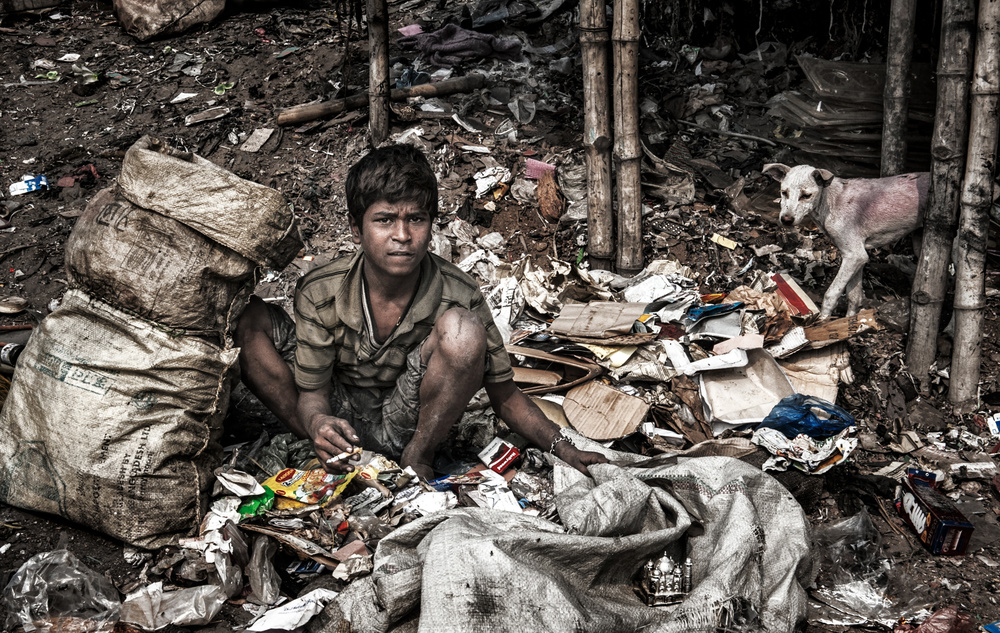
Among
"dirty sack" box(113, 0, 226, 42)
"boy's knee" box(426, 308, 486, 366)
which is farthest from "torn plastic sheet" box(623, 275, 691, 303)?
"dirty sack" box(113, 0, 226, 42)

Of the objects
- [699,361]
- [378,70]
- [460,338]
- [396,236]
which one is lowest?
[699,361]

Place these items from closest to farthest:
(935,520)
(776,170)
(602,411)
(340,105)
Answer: (935,520) → (602,411) → (776,170) → (340,105)

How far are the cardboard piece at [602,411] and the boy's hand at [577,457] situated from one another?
516 millimetres

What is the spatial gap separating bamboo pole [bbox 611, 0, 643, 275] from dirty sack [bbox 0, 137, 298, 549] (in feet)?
7.46

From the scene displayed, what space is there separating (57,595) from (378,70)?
13.0 feet

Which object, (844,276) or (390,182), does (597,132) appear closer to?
(844,276)

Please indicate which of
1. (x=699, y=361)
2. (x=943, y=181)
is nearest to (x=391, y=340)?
(x=699, y=361)

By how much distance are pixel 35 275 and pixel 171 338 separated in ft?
8.72

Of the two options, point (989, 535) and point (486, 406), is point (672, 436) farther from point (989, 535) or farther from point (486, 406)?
point (989, 535)

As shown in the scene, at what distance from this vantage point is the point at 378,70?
523 centimetres

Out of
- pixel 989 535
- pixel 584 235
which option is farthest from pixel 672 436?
pixel 584 235

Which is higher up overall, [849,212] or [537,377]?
[849,212]

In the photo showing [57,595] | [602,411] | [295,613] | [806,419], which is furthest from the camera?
[602,411]

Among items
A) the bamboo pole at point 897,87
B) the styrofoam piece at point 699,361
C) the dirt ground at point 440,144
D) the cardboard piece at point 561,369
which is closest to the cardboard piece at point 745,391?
the styrofoam piece at point 699,361
